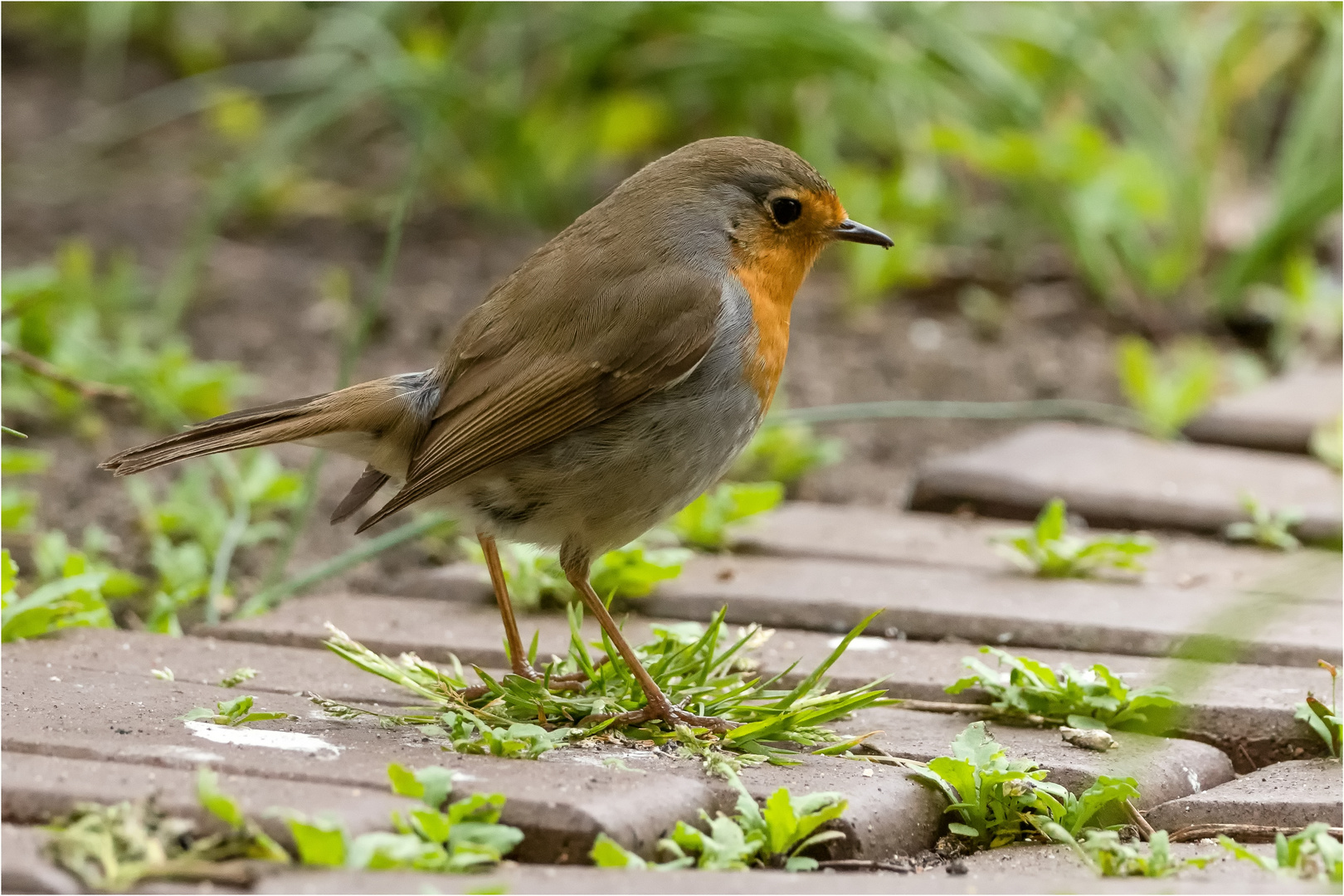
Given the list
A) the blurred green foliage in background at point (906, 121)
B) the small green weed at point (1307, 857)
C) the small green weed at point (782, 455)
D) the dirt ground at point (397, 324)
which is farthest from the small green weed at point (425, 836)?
the blurred green foliage in background at point (906, 121)

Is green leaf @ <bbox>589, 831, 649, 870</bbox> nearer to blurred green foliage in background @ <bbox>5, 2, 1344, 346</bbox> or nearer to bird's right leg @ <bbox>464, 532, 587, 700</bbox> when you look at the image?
bird's right leg @ <bbox>464, 532, 587, 700</bbox>

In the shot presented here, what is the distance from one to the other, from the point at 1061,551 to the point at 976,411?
1.09m

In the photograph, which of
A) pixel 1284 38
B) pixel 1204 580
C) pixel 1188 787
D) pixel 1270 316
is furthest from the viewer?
pixel 1284 38

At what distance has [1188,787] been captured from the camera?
99.1 inches

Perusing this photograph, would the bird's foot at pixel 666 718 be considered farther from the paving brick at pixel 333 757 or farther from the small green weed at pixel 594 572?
the small green weed at pixel 594 572

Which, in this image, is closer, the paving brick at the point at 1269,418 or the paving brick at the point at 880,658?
the paving brick at the point at 880,658

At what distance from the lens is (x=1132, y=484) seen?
4090 millimetres

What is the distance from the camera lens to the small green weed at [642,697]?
2.49 m

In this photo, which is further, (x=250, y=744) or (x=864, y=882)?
(x=250, y=744)

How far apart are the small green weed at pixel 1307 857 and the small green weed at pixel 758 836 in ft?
1.62

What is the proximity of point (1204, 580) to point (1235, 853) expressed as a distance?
1.56 meters

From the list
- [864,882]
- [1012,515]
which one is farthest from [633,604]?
[864,882]

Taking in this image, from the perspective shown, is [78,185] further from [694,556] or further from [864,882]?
[864,882]

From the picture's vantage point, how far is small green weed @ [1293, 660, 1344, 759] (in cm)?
257
